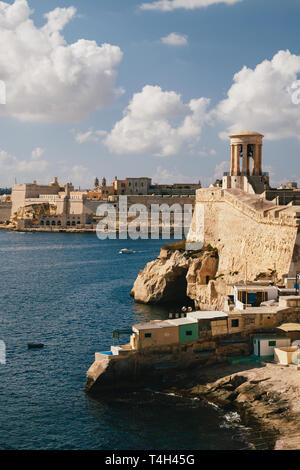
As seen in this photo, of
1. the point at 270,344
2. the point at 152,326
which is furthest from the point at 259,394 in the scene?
the point at 152,326

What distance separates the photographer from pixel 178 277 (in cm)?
3938

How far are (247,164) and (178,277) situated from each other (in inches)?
386

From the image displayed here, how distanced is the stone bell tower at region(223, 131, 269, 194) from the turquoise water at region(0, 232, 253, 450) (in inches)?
434

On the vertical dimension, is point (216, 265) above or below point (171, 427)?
above

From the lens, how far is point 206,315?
22594mm

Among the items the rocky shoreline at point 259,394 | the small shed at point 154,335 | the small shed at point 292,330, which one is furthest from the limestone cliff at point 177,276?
the rocky shoreline at point 259,394

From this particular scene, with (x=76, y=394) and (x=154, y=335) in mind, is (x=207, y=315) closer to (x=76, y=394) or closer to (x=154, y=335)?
(x=154, y=335)

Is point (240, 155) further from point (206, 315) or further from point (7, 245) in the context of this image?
point (7, 245)

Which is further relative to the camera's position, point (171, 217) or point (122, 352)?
point (171, 217)

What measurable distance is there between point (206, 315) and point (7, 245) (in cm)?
6962

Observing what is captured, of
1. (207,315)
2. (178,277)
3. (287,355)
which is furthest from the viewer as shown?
(178,277)

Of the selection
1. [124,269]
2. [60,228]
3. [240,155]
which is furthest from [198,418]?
[60,228]

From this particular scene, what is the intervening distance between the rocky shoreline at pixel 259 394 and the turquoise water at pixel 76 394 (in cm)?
57

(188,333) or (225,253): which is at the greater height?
(225,253)
